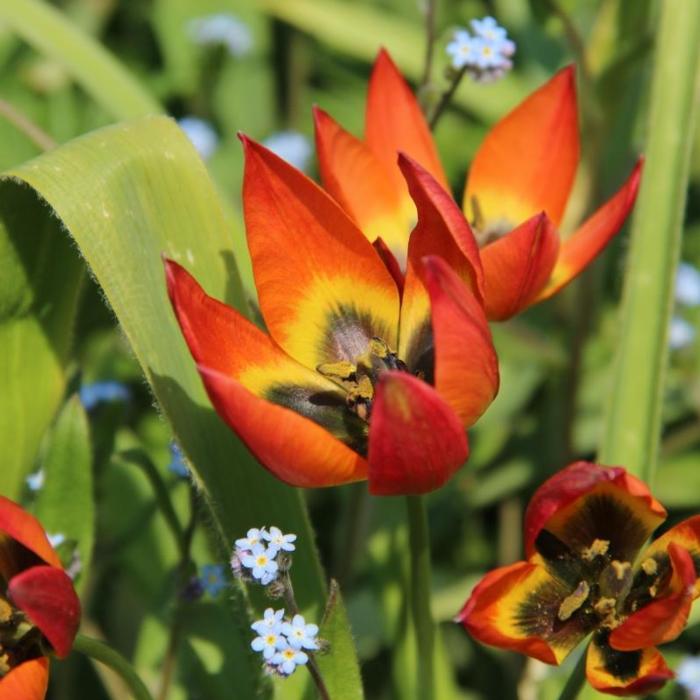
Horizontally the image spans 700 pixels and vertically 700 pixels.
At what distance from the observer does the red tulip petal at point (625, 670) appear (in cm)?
93

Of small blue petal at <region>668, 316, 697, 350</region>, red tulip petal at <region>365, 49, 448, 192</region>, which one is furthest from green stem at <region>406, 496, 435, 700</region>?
small blue petal at <region>668, 316, 697, 350</region>

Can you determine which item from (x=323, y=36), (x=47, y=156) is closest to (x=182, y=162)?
(x=47, y=156)

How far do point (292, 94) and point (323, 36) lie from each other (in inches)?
10.5

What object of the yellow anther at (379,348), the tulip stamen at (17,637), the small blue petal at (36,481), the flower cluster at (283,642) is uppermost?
the yellow anther at (379,348)

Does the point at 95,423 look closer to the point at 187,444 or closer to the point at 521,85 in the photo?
the point at 187,444

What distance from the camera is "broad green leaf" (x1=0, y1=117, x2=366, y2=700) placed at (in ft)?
3.71

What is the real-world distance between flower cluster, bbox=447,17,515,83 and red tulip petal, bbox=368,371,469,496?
0.66m

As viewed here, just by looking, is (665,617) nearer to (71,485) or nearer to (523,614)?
(523,614)

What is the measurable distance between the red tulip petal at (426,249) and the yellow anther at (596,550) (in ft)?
0.70

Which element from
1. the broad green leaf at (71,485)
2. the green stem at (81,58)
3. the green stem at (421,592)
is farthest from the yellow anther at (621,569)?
the green stem at (81,58)

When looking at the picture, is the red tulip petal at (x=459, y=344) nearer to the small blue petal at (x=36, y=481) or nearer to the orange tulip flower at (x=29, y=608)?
the orange tulip flower at (x=29, y=608)

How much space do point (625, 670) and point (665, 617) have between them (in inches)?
3.1

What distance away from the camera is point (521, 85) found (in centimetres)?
224

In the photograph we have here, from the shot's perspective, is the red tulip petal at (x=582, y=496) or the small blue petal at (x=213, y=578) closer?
the red tulip petal at (x=582, y=496)
